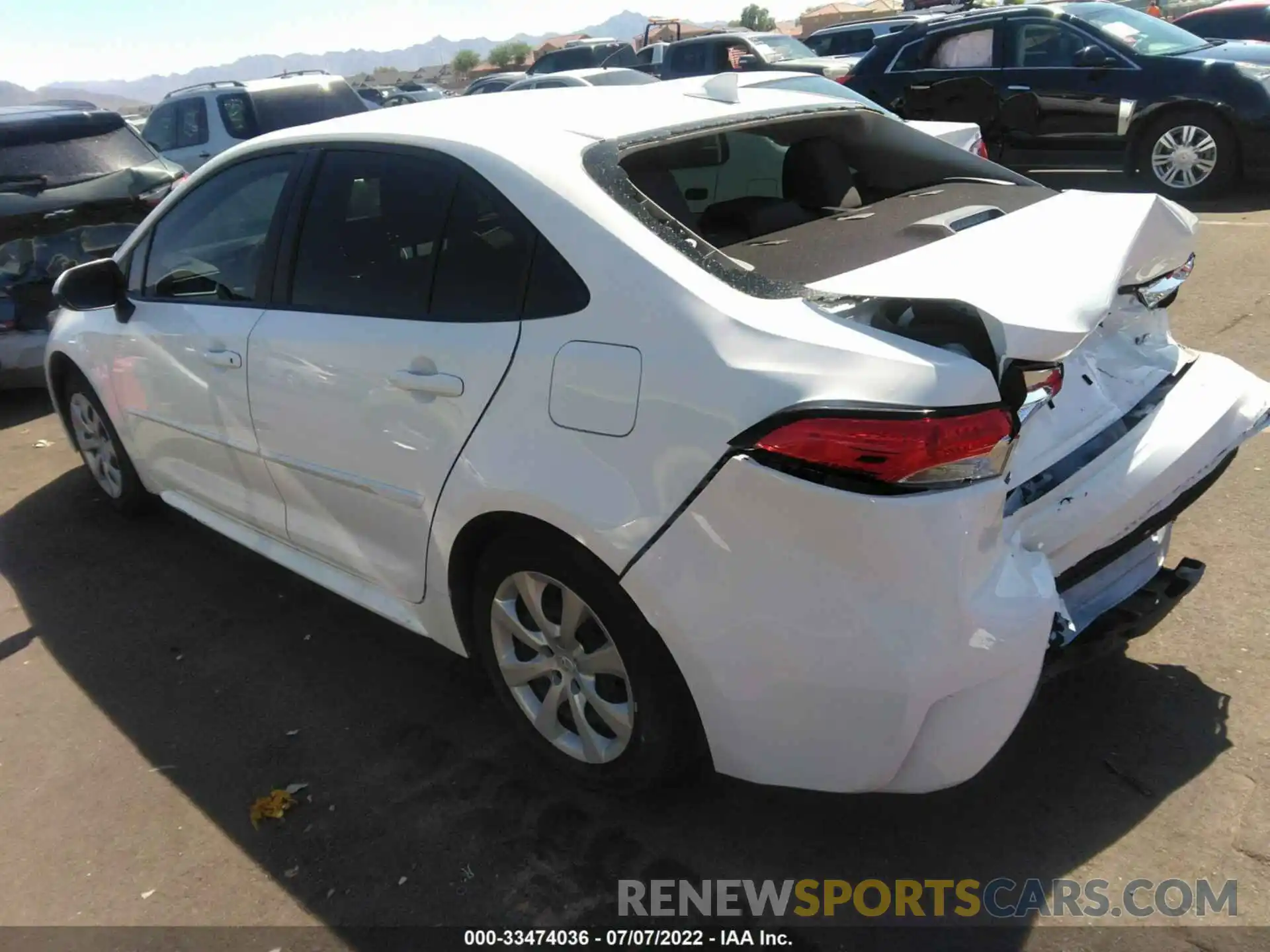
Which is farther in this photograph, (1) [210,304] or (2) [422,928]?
(1) [210,304]

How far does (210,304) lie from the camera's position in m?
3.59

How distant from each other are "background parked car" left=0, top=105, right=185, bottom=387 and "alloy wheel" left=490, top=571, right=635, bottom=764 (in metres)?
4.76

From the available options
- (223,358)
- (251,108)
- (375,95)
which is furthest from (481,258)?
(375,95)

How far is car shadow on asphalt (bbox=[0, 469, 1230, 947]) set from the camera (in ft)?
8.22

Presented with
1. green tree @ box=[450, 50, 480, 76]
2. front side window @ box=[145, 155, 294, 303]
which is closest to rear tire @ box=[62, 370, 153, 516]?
front side window @ box=[145, 155, 294, 303]

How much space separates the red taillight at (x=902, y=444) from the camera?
1979mm

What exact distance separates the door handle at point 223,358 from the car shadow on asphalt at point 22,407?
364 cm

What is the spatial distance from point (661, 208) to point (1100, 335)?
119 centimetres

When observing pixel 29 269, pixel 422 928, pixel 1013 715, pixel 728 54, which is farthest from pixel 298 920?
pixel 728 54

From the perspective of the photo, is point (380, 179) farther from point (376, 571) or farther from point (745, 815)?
point (745, 815)

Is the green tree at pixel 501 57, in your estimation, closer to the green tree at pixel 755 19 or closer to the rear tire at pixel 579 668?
the green tree at pixel 755 19

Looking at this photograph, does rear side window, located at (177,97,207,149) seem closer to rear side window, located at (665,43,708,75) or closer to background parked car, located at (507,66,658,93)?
background parked car, located at (507,66,658,93)

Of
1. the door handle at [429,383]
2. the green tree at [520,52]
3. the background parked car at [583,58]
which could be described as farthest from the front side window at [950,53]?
the green tree at [520,52]

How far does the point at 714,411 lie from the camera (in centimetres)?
212
